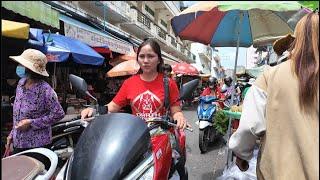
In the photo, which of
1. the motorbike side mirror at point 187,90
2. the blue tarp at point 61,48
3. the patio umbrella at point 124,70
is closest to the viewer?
the motorbike side mirror at point 187,90

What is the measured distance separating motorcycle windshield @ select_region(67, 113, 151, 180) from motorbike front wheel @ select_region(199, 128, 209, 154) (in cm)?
504

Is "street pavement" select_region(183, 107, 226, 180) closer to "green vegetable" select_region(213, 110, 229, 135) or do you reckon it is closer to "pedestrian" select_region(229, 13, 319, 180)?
"green vegetable" select_region(213, 110, 229, 135)

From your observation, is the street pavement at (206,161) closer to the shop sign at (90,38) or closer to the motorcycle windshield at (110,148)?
the motorcycle windshield at (110,148)

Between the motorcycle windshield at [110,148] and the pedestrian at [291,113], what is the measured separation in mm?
561

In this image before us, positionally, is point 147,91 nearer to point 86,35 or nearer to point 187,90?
point 187,90

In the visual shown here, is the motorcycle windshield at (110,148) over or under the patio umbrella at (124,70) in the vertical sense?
under

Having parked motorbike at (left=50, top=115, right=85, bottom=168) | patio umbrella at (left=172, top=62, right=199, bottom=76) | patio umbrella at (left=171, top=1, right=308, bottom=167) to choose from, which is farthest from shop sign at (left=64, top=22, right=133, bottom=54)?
patio umbrella at (left=172, top=62, right=199, bottom=76)

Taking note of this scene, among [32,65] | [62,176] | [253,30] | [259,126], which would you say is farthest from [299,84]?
[253,30]

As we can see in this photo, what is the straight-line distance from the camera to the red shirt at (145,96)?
2882 mm

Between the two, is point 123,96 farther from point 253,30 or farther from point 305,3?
point 253,30

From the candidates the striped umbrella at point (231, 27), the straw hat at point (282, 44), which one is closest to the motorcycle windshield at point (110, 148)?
the straw hat at point (282, 44)

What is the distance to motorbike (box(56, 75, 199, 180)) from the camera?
184cm

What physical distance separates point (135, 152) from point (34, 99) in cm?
171

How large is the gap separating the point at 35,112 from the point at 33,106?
59 millimetres
